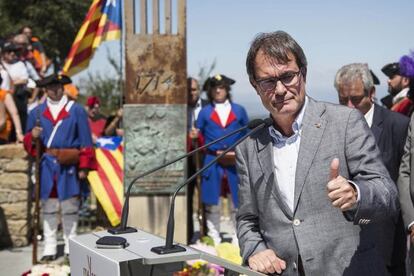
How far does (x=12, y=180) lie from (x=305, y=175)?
619 cm

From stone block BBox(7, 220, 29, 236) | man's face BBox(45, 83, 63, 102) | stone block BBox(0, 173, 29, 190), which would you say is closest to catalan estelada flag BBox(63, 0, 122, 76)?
man's face BBox(45, 83, 63, 102)

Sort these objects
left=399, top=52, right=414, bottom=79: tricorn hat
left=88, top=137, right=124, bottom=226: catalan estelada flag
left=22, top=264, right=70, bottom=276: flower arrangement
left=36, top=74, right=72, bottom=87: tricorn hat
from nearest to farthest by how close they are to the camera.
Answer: left=399, top=52, right=414, bottom=79: tricorn hat < left=22, top=264, right=70, bottom=276: flower arrangement < left=36, top=74, right=72, bottom=87: tricorn hat < left=88, top=137, right=124, bottom=226: catalan estelada flag

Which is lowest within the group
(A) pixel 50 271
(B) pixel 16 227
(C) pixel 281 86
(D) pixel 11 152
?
(B) pixel 16 227

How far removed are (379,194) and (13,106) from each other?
22.7 ft

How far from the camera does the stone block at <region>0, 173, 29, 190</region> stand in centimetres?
802

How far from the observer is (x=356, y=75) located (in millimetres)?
4191

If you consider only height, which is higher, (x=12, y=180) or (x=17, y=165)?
(x=17, y=165)

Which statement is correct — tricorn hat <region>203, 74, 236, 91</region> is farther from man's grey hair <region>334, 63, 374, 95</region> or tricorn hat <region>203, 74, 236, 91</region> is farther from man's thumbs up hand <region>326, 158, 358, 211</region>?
man's thumbs up hand <region>326, 158, 358, 211</region>

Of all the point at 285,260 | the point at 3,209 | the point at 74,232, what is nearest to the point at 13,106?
the point at 3,209

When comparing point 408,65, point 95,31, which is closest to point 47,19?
point 95,31

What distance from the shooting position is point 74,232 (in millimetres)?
7664

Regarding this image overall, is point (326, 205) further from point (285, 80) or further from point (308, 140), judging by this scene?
point (285, 80)

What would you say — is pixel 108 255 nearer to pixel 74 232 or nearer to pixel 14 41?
pixel 74 232

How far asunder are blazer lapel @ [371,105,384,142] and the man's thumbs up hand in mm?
2142
